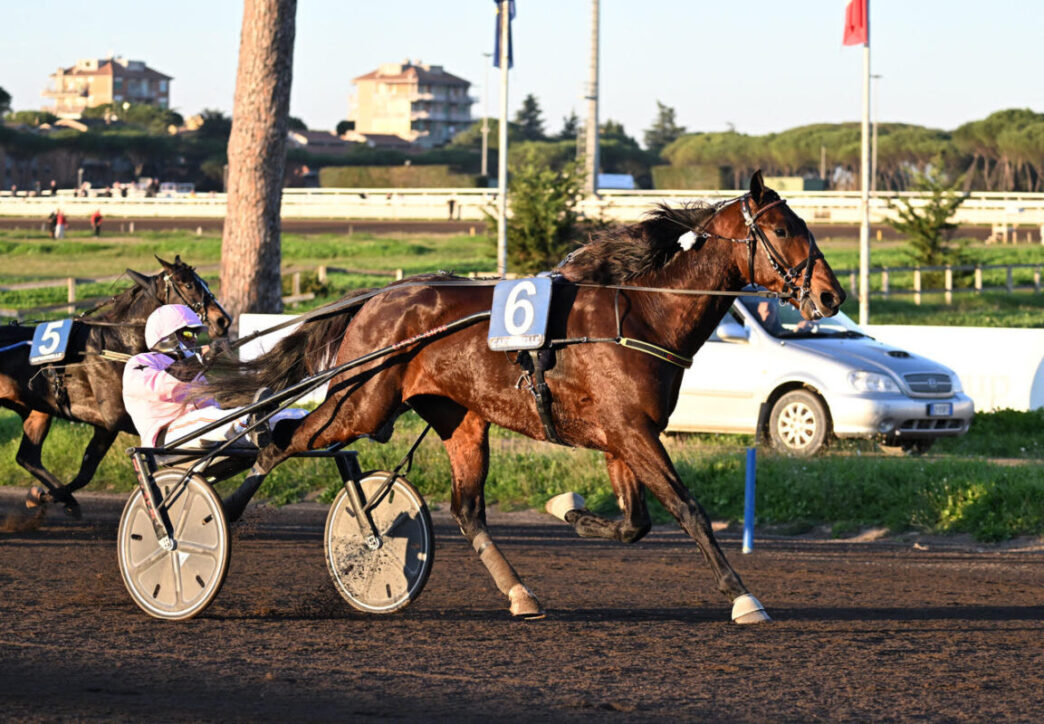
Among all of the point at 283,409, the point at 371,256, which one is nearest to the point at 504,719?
the point at 283,409

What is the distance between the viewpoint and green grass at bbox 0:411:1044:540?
1092 cm

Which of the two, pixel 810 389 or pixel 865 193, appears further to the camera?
pixel 865 193

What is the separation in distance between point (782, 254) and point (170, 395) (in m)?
3.42

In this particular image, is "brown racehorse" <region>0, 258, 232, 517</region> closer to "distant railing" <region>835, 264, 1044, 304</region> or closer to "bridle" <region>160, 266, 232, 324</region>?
"bridle" <region>160, 266, 232, 324</region>

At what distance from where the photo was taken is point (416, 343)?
763 cm

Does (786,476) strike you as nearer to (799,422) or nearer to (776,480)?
(776,480)

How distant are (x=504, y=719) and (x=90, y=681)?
68.1 inches

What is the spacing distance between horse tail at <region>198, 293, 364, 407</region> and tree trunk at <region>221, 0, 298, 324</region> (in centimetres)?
905

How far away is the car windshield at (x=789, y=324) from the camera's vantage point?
14.6 m

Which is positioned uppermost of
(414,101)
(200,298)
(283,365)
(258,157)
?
(414,101)

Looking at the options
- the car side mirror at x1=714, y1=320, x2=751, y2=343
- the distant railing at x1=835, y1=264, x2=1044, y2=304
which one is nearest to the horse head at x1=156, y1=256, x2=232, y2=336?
the car side mirror at x1=714, y1=320, x2=751, y2=343

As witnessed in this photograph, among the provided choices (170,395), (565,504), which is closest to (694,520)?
(565,504)

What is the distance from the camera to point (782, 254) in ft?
23.2

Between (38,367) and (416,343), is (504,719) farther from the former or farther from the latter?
(38,367)
